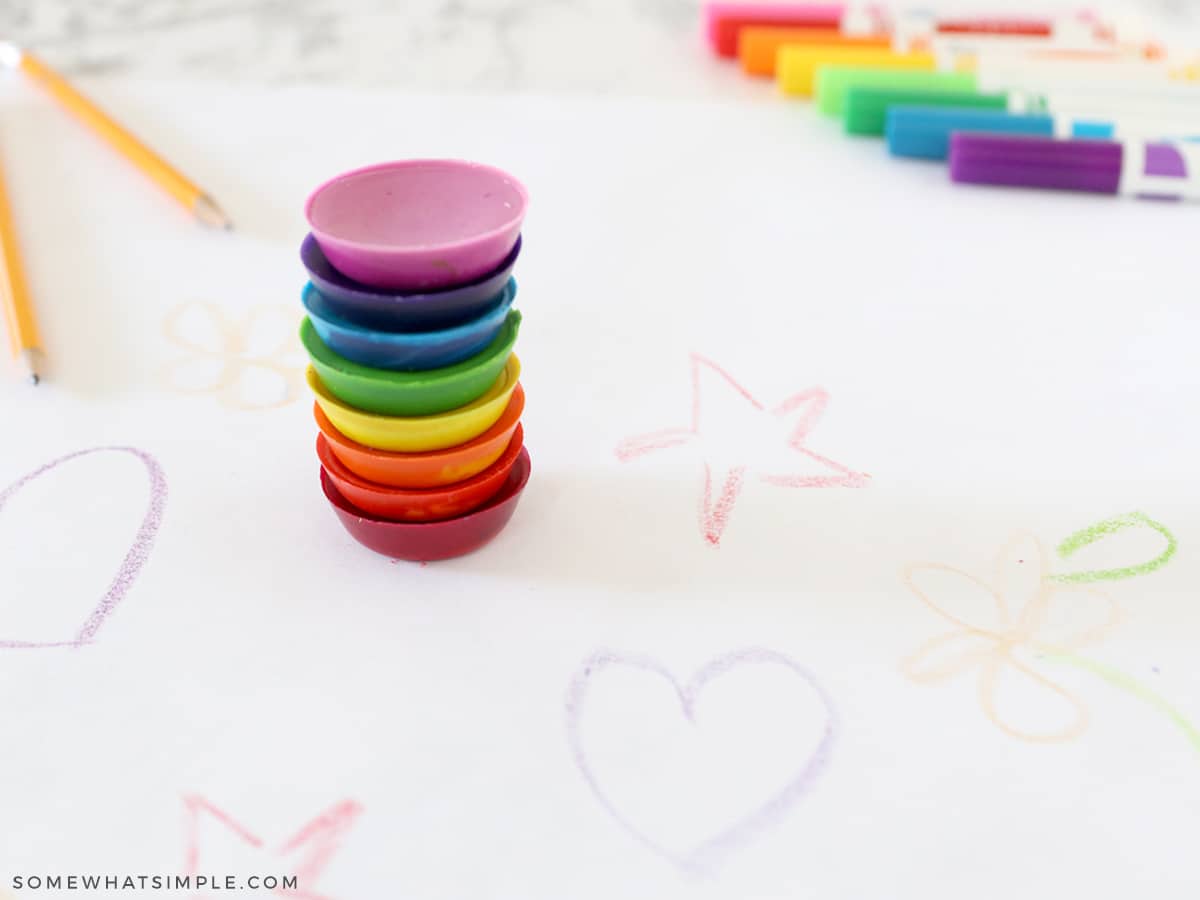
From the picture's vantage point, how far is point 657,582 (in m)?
0.43

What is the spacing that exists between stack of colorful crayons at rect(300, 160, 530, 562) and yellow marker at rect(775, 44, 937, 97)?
0.47m

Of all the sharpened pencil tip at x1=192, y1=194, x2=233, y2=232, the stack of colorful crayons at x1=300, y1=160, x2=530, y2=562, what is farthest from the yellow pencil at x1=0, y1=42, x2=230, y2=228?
the stack of colorful crayons at x1=300, y1=160, x2=530, y2=562

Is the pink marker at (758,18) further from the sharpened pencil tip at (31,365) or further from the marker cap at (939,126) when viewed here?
the sharpened pencil tip at (31,365)

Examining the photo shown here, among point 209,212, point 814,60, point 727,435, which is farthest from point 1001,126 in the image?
point 209,212

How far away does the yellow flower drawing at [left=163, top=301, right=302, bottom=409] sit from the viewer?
525 millimetres

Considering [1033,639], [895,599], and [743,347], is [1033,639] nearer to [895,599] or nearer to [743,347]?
[895,599]

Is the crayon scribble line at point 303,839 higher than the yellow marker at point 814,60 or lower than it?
lower

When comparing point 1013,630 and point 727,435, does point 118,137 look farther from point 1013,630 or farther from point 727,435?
point 1013,630

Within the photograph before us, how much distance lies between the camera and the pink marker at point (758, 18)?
854mm

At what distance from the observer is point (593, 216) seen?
26.4 inches

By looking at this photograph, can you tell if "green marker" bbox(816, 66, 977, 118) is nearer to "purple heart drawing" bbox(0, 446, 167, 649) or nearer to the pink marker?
the pink marker

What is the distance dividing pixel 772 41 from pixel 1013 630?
549mm

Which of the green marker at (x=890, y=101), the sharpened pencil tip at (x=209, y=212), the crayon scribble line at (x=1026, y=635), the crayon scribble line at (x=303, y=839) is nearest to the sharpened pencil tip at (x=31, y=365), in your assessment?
the sharpened pencil tip at (x=209, y=212)

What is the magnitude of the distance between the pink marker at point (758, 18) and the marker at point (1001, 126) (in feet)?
0.50
